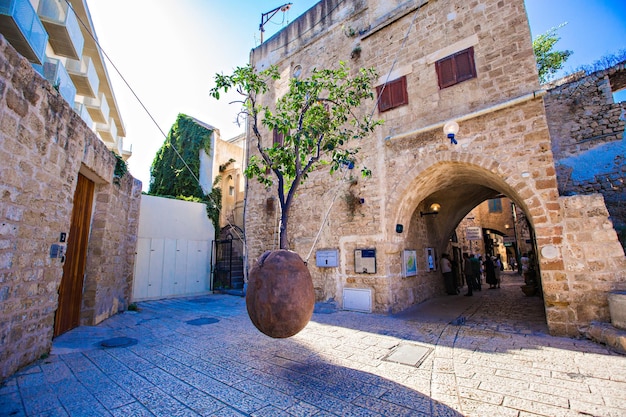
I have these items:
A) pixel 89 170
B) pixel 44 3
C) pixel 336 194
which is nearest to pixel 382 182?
pixel 336 194

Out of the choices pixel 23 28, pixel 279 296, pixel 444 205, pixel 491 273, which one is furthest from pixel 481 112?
pixel 23 28

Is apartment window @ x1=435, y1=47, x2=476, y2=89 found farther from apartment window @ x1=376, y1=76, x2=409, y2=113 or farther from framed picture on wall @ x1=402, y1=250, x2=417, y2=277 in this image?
framed picture on wall @ x1=402, y1=250, x2=417, y2=277

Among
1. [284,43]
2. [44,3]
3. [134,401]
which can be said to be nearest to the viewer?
[134,401]

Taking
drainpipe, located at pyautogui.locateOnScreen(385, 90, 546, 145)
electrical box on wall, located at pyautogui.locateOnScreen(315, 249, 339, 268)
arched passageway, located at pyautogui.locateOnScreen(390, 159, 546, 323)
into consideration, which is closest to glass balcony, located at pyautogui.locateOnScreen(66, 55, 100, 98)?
electrical box on wall, located at pyautogui.locateOnScreen(315, 249, 339, 268)

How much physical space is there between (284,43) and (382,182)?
6.52 meters

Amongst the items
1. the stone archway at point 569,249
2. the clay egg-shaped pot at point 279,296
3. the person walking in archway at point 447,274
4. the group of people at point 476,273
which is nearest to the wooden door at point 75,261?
→ the clay egg-shaped pot at point 279,296

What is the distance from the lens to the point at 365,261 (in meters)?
6.73

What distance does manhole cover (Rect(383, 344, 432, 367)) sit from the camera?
3447 millimetres

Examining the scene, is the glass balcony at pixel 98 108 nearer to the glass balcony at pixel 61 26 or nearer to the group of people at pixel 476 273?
the glass balcony at pixel 61 26

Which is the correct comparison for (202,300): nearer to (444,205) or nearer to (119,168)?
(119,168)

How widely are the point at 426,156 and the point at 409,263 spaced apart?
283cm

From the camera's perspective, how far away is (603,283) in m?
4.29

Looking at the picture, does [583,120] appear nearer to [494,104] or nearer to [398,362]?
[494,104]

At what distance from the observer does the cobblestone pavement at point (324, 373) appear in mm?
2336
